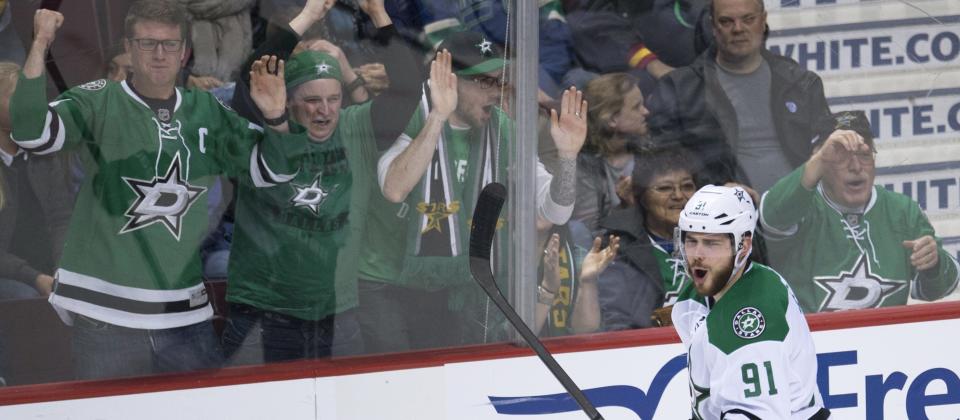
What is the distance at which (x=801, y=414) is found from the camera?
9.07 feet

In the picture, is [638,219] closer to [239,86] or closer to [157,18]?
[239,86]

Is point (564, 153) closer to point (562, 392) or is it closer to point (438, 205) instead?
point (438, 205)

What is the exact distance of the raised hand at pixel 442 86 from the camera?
12.4 feet

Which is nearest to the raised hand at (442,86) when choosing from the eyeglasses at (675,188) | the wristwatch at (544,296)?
the wristwatch at (544,296)

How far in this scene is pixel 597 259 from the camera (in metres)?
3.99

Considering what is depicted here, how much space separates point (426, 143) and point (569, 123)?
0.41 metres

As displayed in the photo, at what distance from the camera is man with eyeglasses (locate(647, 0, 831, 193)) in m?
4.00

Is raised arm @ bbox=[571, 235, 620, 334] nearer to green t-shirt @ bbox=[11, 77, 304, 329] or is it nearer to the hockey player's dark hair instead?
green t-shirt @ bbox=[11, 77, 304, 329]

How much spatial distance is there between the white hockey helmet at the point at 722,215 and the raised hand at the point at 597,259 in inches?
40.6

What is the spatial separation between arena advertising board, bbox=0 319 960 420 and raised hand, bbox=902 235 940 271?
18cm

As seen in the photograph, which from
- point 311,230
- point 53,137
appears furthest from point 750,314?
point 53,137

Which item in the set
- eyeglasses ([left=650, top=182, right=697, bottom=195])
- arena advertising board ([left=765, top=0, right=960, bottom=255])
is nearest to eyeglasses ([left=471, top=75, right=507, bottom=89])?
eyeglasses ([left=650, top=182, right=697, bottom=195])

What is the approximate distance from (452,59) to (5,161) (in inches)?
46.6

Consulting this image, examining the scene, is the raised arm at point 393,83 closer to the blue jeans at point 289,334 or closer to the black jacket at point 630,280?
the blue jeans at point 289,334
